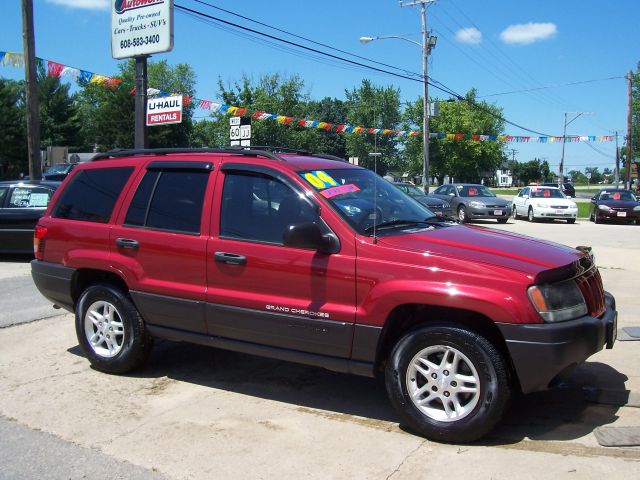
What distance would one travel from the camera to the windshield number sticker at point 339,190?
4238 millimetres

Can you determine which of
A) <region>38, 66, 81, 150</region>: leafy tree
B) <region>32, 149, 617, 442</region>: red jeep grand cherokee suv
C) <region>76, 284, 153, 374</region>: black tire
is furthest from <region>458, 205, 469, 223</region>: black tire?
<region>38, 66, 81, 150</region>: leafy tree

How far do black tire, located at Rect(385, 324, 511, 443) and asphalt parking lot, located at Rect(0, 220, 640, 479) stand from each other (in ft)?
0.43

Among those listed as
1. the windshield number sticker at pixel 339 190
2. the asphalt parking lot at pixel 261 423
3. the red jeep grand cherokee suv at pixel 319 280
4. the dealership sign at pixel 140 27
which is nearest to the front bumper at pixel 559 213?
the dealership sign at pixel 140 27

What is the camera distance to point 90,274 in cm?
527

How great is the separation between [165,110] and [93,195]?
6.75 meters

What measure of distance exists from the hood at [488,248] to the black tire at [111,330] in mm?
2320

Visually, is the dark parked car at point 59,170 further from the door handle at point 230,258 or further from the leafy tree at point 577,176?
the leafy tree at point 577,176

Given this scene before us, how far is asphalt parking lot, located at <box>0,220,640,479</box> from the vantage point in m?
3.44

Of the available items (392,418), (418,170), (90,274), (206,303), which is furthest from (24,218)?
(418,170)

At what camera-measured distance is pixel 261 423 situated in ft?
13.5

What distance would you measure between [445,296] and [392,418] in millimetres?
1110

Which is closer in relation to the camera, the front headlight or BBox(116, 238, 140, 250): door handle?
the front headlight

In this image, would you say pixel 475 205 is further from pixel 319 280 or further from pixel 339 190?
pixel 319 280

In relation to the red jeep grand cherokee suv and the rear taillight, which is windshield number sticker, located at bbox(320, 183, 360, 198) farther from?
the rear taillight
